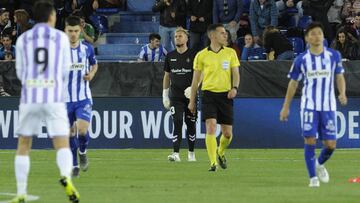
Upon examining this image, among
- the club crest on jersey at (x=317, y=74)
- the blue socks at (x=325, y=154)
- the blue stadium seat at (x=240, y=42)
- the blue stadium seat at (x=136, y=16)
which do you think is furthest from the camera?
the blue stadium seat at (x=136, y=16)

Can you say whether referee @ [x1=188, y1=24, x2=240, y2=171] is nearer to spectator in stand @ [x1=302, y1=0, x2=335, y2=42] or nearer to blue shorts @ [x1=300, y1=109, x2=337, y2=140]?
blue shorts @ [x1=300, y1=109, x2=337, y2=140]

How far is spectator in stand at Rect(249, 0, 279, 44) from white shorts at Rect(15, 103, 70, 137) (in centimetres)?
1501

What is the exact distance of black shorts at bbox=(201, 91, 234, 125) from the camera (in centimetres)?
1872

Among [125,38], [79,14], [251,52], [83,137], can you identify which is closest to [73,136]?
[83,137]

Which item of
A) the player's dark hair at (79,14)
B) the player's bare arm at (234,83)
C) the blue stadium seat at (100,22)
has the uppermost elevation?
the player's dark hair at (79,14)

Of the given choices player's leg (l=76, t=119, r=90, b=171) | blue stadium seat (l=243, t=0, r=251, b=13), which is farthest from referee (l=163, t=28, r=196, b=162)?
blue stadium seat (l=243, t=0, r=251, b=13)

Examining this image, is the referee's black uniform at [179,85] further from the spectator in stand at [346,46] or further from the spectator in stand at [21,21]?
the spectator in stand at [21,21]

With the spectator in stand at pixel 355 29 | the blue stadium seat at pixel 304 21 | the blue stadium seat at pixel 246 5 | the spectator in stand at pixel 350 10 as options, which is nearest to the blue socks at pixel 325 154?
the spectator in stand at pixel 355 29

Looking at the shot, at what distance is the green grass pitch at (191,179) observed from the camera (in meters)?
14.0

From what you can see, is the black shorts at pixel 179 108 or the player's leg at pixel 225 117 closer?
the player's leg at pixel 225 117

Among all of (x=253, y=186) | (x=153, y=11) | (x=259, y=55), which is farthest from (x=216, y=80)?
(x=153, y=11)

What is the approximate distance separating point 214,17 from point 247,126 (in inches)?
144

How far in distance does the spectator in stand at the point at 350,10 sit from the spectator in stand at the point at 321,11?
0.54 m

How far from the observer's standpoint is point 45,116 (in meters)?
12.8
